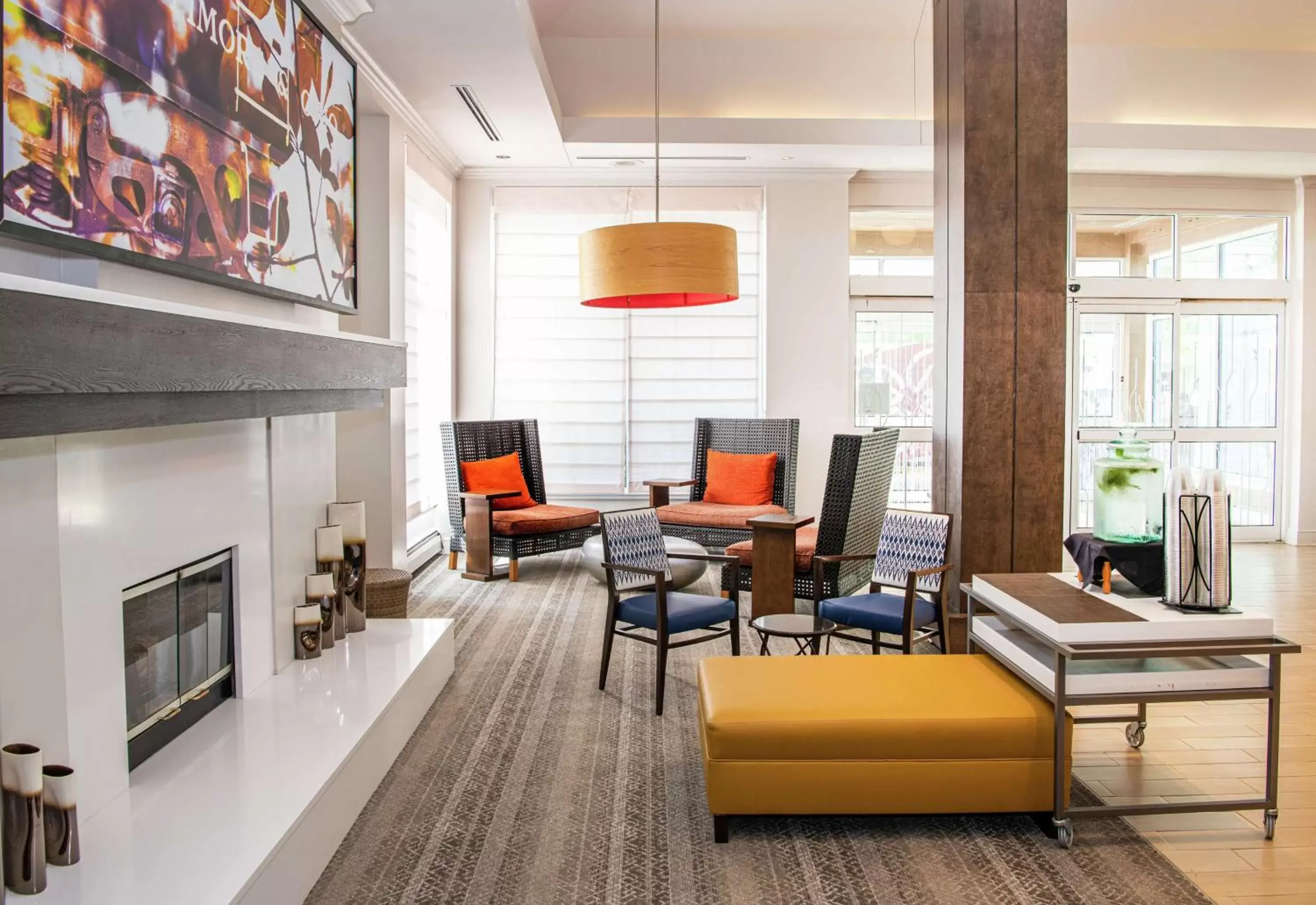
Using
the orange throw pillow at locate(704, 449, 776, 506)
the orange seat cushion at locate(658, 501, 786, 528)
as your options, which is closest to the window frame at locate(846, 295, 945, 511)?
the orange throw pillow at locate(704, 449, 776, 506)

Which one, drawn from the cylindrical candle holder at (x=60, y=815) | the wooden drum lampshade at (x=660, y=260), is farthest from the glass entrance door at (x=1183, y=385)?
the cylindrical candle holder at (x=60, y=815)

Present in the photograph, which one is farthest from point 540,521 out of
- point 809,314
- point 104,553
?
point 104,553

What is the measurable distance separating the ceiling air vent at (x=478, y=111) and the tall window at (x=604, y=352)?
1.20m

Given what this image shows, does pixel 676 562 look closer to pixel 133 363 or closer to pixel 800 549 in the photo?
pixel 800 549

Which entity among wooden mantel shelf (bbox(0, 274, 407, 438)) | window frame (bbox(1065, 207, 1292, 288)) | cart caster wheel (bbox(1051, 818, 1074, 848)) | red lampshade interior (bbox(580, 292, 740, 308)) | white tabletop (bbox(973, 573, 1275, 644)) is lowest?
cart caster wheel (bbox(1051, 818, 1074, 848))

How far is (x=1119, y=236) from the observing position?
8.09 meters

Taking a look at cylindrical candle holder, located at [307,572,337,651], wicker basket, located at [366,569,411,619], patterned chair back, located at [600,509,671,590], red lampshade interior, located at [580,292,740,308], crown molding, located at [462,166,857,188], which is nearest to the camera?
cylindrical candle holder, located at [307,572,337,651]

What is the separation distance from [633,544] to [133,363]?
2.59 m

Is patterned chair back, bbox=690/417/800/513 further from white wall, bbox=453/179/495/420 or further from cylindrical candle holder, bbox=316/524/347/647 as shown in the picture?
cylindrical candle holder, bbox=316/524/347/647

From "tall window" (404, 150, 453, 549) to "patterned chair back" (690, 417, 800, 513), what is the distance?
1978mm

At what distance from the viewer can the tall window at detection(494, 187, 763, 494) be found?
7.93 metres

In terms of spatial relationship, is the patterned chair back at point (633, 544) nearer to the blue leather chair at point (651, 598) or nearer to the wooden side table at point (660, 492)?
the blue leather chair at point (651, 598)

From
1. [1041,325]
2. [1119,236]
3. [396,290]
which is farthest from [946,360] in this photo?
[1119,236]

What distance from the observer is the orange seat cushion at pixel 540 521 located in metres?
6.45
